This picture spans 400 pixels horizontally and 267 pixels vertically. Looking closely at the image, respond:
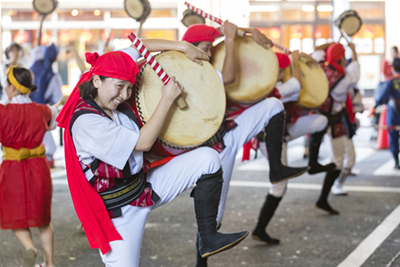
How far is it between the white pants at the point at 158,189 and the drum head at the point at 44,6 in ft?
9.95

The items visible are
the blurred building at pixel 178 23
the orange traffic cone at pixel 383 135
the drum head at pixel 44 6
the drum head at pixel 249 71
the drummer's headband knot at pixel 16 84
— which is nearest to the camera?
the drum head at pixel 249 71

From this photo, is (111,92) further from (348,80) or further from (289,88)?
(348,80)

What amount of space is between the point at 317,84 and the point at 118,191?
2.13 meters

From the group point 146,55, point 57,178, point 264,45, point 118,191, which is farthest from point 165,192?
point 57,178

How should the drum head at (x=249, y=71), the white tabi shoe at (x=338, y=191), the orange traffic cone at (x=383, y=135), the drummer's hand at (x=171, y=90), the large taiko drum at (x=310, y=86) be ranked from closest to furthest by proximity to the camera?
the drummer's hand at (x=171, y=90), the drum head at (x=249, y=71), the large taiko drum at (x=310, y=86), the white tabi shoe at (x=338, y=191), the orange traffic cone at (x=383, y=135)

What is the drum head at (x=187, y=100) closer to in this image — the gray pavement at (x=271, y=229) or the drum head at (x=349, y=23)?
the gray pavement at (x=271, y=229)

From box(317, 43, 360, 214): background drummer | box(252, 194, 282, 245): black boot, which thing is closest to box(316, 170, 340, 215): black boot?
box(317, 43, 360, 214): background drummer

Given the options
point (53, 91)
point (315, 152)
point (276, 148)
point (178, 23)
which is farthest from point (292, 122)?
point (178, 23)

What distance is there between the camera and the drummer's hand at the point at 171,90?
81.0 inches

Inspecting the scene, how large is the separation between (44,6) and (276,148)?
9.64 feet

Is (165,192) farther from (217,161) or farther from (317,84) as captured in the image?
(317,84)

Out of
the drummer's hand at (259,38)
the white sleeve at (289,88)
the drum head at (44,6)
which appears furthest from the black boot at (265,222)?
the drum head at (44,6)

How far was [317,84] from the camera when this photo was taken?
3.69 metres

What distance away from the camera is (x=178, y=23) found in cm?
1627
